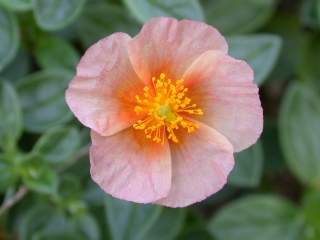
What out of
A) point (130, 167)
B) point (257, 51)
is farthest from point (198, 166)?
point (257, 51)

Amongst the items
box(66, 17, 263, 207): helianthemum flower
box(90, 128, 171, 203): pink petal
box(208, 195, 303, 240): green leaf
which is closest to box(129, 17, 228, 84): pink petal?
box(66, 17, 263, 207): helianthemum flower

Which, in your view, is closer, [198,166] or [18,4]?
[198,166]

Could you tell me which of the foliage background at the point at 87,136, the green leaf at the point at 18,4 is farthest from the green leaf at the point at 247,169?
the green leaf at the point at 18,4

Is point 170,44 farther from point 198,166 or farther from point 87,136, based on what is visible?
point 87,136

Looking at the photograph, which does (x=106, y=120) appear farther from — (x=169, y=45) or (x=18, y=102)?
(x=18, y=102)

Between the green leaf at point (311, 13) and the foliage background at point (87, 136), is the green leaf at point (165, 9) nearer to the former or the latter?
the foliage background at point (87, 136)

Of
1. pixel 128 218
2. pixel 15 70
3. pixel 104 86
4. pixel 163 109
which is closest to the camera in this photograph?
pixel 104 86
